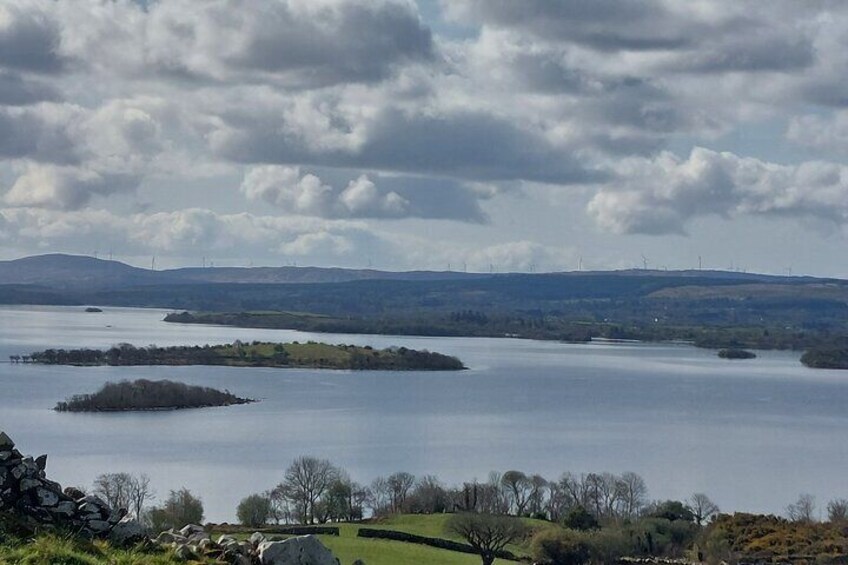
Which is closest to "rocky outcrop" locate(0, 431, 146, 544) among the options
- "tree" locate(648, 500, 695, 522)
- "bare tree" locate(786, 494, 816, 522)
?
"tree" locate(648, 500, 695, 522)

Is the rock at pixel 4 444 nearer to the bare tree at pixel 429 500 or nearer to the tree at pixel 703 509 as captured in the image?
the bare tree at pixel 429 500

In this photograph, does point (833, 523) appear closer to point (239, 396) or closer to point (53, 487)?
point (53, 487)

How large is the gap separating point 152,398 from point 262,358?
36121 millimetres

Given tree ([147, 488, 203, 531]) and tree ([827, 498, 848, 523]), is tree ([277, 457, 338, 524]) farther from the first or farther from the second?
tree ([827, 498, 848, 523])

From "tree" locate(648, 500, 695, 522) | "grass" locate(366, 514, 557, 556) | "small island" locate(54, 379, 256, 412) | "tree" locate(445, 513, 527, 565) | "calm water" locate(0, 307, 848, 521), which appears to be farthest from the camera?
"small island" locate(54, 379, 256, 412)

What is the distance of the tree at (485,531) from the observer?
31.1m

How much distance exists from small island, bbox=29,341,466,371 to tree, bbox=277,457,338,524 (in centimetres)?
7627

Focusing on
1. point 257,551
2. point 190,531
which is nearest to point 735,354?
point 190,531

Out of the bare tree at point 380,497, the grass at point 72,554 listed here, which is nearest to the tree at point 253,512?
the bare tree at point 380,497

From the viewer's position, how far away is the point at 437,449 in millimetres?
60969

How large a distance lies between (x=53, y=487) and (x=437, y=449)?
51.0 meters

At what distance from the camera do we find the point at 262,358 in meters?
121

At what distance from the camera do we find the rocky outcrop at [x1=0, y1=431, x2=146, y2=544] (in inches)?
399

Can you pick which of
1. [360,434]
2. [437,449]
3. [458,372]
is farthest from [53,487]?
[458,372]
